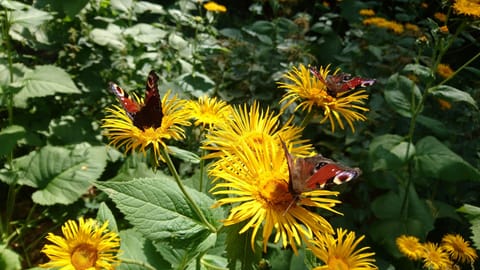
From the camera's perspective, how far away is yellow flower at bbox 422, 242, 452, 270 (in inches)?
46.4

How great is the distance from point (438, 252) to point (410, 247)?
0.35 feet

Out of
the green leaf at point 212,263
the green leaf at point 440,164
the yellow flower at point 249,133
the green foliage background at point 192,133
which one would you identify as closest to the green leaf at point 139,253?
the green foliage background at point 192,133

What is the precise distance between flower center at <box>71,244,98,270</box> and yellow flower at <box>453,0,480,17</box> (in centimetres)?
126

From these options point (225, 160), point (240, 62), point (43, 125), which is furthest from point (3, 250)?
point (240, 62)

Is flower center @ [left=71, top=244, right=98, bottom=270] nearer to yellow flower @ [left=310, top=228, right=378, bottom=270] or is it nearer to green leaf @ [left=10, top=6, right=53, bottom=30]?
yellow flower @ [left=310, top=228, right=378, bottom=270]

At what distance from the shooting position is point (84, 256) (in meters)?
0.82

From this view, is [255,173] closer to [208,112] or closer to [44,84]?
[208,112]

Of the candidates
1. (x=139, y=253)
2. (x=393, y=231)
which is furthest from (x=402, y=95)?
(x=139, y=253)

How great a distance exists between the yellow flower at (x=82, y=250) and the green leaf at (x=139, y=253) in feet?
0.58

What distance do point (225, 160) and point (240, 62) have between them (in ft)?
5.22

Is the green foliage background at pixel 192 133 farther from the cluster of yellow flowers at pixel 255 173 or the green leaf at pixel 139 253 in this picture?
the cluster of yellow flowers at pixel 255 173

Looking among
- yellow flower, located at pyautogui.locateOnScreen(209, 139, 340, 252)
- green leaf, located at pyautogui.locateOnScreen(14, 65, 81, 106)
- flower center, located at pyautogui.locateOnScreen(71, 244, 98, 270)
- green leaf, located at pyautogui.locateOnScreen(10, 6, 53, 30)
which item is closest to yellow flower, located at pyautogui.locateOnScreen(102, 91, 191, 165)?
yellow flower, located at pyautogui.locateOnScreen(209, 139, 340, 252)

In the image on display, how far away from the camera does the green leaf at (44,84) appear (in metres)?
1.60

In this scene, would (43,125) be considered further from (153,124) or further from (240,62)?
(153,124)
